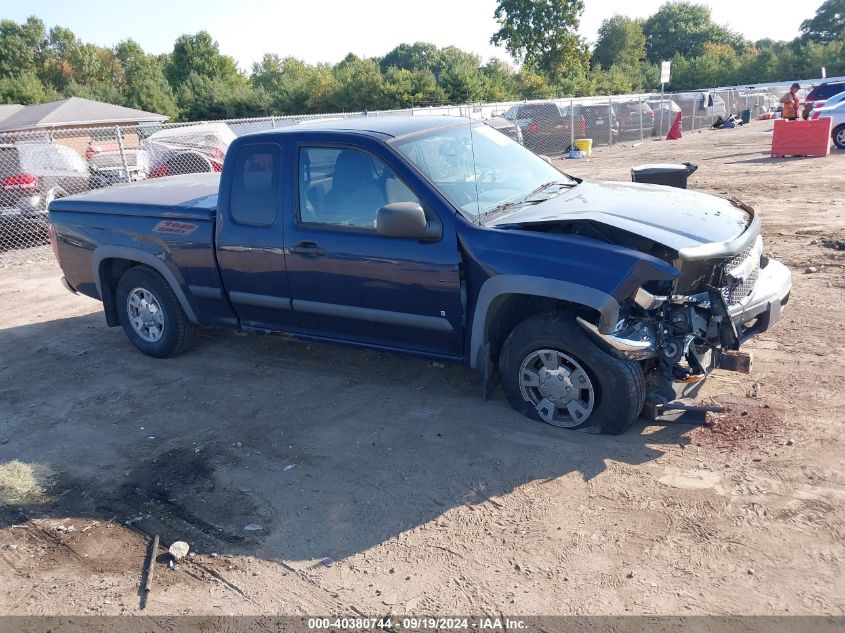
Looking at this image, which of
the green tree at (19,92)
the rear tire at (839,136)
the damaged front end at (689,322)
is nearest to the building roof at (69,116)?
the green tree at (19,92)

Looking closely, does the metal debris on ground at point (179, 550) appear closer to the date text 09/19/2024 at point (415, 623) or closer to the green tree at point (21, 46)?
the date text 09/19/2024 at point (415, 623)

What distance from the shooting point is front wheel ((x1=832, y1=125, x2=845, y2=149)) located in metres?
18.1

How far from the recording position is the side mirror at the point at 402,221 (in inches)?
177

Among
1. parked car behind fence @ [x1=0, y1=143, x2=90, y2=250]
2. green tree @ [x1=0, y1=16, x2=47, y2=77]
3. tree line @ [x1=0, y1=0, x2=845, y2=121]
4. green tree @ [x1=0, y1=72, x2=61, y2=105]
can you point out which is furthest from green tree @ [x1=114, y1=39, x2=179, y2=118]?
parked car behind fence @ [x1=0, y1=143, x2=90, y2=250]

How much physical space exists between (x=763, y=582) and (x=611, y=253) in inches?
71.6

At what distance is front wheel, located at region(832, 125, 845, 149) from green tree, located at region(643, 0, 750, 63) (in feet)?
226

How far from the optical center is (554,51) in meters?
47.4

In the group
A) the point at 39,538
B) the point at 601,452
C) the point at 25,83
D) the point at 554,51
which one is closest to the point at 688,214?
the point at 601,452

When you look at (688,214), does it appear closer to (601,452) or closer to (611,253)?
(611,253)

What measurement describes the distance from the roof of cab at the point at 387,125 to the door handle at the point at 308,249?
824 mm

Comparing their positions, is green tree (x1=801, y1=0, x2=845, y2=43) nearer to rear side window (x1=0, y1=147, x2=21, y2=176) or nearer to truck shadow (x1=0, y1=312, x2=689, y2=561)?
rear side window (x1=0, y1=147, x2=21, y2=176)

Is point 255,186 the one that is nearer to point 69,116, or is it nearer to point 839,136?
point 839,136

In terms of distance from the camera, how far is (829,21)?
73.7 meters

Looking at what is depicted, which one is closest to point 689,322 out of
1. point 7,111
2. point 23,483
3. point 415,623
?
point 415,623
